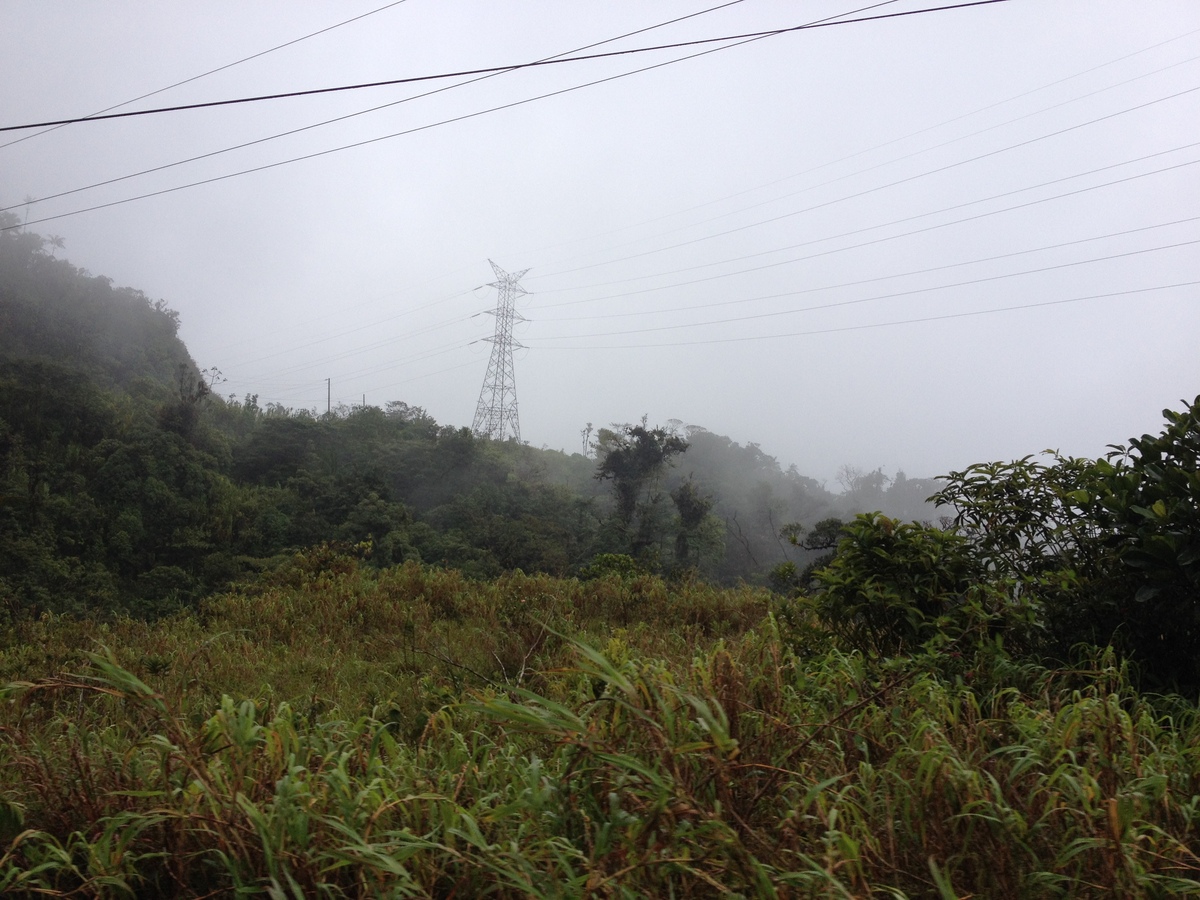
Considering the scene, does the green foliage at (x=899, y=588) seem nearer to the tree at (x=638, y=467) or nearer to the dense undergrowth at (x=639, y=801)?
the dense undergrowth at (x=639, y=801)

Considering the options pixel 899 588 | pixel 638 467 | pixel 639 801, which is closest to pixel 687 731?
pixel 639 801

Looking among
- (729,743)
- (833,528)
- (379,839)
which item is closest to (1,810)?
(379,839)

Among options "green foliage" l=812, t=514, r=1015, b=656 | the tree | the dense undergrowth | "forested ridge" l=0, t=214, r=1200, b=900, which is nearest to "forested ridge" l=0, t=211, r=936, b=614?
the tree

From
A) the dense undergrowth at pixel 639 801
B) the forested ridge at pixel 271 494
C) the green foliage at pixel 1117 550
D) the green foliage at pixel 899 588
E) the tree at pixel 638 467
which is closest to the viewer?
the dense undergrowth at pixel 639 801

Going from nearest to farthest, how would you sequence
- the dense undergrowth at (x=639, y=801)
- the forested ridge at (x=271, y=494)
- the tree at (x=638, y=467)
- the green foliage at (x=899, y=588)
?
the dense undergrowth at (x=639, y=801) → the green foliage at (x=899, y=588) → the forested ridge at (x=271, y=494) → the tree at (x=638, y=467)

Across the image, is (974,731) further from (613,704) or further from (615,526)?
(615,526)

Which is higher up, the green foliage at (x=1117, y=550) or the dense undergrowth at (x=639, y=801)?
the green foliage at (x=1117, y=550)

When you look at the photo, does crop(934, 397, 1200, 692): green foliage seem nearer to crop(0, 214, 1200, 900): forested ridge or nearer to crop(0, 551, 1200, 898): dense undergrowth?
crop(0, 214, 1200, 900): forested ridge

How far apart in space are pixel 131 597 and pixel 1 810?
16308 mm

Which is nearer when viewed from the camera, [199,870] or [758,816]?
[199,870]

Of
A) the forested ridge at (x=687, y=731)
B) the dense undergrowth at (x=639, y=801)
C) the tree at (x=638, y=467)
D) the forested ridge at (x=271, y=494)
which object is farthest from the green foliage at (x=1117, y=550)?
the tree at (x=638, y=467)

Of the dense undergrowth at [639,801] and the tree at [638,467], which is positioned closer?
the dense undergrowth at [639,801]

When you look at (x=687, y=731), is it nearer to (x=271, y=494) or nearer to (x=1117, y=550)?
(x=1117, y=550)

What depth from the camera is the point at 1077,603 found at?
11.4 feet
